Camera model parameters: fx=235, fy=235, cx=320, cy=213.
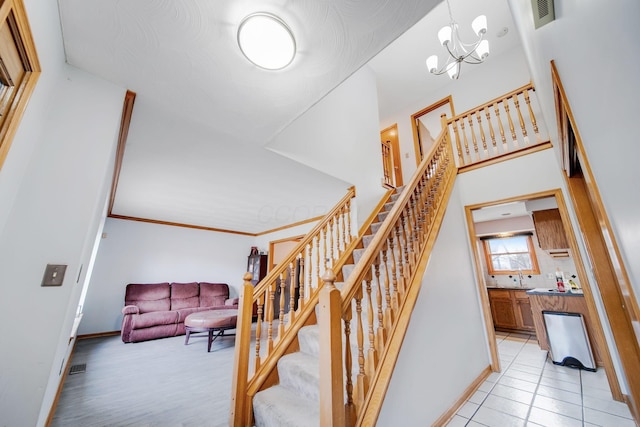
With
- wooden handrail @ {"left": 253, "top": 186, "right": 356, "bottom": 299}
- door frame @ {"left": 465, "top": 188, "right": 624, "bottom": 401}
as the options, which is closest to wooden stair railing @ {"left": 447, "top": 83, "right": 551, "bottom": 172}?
door frame @ {"left": 465, "top": 188, "right": 624, "bottom": 401}

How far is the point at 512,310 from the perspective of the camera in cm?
489

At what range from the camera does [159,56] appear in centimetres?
148

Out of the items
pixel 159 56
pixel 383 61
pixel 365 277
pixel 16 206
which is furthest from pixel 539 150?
pixel 16 206

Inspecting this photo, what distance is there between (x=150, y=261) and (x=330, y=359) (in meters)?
5.98

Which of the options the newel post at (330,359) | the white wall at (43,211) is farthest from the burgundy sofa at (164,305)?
the newel post at (330,359)

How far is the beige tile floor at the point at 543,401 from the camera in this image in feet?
5.98

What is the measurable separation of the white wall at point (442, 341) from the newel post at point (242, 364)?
1.06 metres

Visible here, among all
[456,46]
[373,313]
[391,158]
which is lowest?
[373,313]

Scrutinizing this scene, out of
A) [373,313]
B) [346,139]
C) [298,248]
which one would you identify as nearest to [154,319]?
[298,248]

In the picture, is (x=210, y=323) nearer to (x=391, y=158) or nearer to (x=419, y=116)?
(x=391, y=158)

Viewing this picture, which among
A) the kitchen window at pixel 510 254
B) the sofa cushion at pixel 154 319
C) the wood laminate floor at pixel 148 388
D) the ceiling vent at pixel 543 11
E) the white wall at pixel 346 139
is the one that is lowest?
the wood laminate floor at pixel 148 388

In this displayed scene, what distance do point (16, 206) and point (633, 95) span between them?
2.40 meters

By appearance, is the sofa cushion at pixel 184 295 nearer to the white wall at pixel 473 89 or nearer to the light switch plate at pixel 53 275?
the light switch plate at pixel 53 275

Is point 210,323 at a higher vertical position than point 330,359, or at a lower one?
lower
